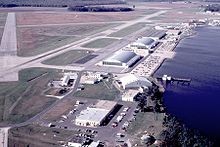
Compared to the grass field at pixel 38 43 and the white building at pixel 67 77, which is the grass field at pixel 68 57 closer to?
the grass field at pixel 38 43

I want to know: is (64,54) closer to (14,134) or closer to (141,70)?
(141,70)

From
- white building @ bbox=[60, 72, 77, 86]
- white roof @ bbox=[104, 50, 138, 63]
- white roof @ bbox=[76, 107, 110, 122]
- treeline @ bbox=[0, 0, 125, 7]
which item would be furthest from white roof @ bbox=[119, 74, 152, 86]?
treeline @ bbox=[0, 0, 125, 7]

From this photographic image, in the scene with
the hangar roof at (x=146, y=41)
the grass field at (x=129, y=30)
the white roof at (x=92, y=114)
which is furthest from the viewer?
the grass field at (x=129, y=30)

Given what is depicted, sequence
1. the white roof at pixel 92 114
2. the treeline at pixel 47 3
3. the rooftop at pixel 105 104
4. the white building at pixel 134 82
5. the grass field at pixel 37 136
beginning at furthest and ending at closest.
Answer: the treeline at pixel 47 3, the white building at pixel 134 82, the rooftop at pixel 105 104, the white roof at pixel 92 114, the grass field at pixel 37 136

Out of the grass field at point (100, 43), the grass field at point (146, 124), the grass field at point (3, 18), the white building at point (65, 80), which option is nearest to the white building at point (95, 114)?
the grass field at point (146, 124)

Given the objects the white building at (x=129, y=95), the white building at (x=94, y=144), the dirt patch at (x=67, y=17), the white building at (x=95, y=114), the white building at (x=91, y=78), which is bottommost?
the white building at (x=94, y=144)

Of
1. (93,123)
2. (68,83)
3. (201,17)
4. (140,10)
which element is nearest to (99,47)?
(68,83)

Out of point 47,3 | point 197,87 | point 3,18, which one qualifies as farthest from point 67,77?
point 47,3

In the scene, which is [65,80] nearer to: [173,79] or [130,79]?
[130,79]
